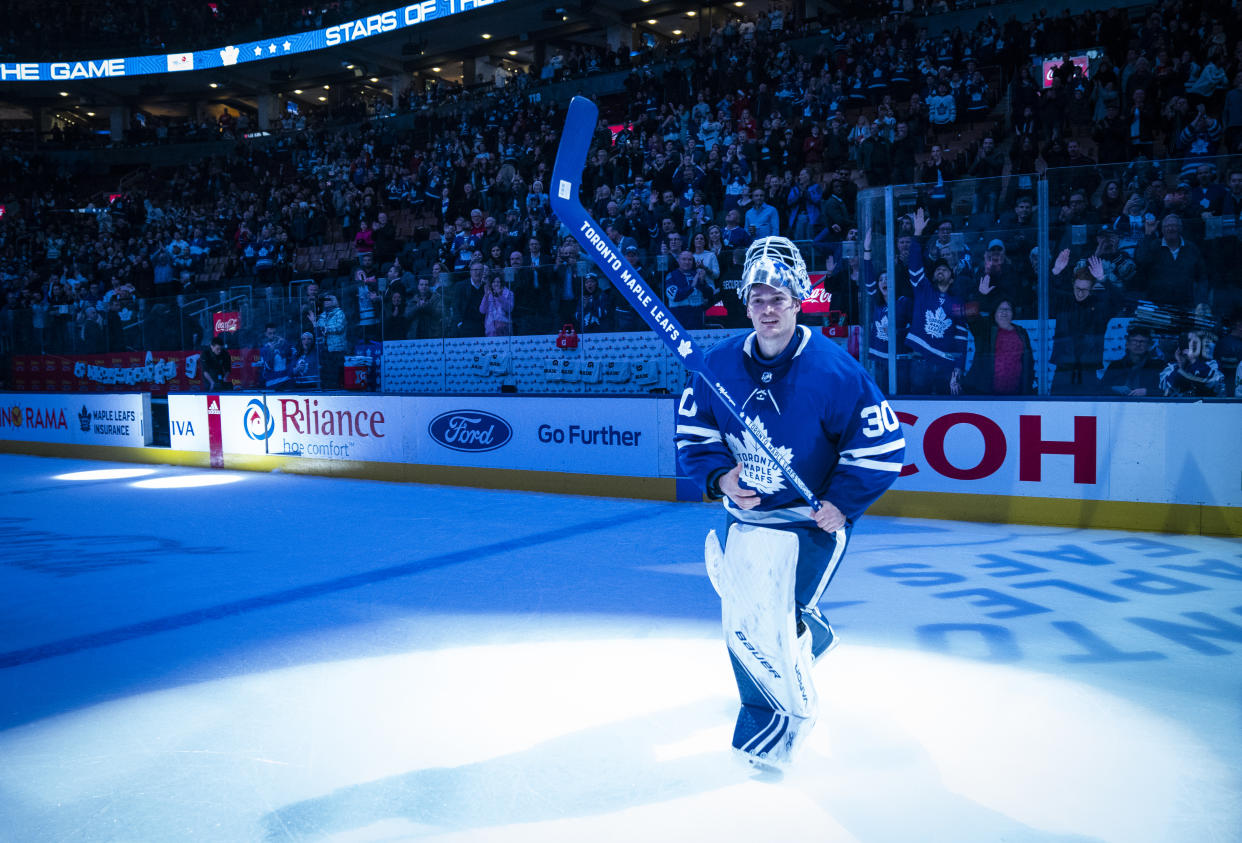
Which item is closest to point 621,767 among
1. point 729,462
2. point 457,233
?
point 729,462

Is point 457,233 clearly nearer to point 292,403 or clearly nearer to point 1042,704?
point 292,403

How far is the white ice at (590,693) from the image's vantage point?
2793 millimetres

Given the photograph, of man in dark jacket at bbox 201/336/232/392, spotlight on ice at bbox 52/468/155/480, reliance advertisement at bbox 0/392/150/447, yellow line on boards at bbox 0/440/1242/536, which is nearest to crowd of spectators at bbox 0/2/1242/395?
man in dark jacket at bbox 201/336/232/392

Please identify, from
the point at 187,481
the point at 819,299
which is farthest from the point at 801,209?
the point at 187,481

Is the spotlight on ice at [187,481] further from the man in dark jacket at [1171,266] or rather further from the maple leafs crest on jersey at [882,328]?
the man in dark jacket at [1171,266]

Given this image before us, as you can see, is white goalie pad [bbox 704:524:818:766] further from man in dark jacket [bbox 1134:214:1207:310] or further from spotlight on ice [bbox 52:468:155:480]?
spotlight on ice [bbox 52:468:155:480]

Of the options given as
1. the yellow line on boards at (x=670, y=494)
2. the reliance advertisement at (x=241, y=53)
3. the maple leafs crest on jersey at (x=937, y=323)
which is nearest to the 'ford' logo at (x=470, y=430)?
the yellow line on boards at (x=670, y=494)

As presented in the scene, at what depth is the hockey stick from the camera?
2510 millimetres

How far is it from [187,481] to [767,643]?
9.99 meters

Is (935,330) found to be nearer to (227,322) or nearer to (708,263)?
(708,263)

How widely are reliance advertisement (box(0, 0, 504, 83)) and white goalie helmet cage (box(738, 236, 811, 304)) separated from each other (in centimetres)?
2463

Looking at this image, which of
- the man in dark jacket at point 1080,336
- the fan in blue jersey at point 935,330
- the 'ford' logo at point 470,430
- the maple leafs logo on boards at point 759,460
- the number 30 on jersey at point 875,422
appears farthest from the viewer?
the 'ford' logo at point 470,430

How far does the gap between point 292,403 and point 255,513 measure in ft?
10.4

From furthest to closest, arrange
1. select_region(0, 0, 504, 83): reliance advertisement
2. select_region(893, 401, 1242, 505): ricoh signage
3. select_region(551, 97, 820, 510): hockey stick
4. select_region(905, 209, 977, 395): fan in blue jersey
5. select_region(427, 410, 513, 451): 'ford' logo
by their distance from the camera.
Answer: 1. select_region(0, 0, 504, 83): reliance advertisement
2. select_region(427, 410, 513, 451): 'ford' logo
3. select_region(905, 209, 977, 395): fan in blue jersey
4. select_region(893, 401, 1242, 505): ricoh signage
5. select_region(551, 97, 820, 510): hockey stick
